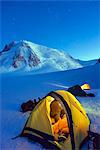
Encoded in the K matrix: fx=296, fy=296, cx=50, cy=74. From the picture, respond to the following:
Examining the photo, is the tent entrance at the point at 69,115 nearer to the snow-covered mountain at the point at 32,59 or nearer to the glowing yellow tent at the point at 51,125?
A: the glowing yellow tent at the point at 51,125

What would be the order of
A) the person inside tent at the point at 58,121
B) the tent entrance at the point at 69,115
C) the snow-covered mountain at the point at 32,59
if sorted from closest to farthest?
1. the tent entrance at the point at 69,115
2. the person inside tent at the point at 58,121
3. the snow-covered mountain at the point at 32,59

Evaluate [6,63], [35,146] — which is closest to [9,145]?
[35,146]

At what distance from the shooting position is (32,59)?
8600cm

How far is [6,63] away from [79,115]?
7716 cm

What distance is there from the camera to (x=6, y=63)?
84.0 m

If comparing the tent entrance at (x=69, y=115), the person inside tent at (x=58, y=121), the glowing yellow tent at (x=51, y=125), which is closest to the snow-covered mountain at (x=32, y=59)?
the person inside tent at (x=58, y=121)

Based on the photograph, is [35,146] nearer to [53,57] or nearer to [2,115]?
[2,115]

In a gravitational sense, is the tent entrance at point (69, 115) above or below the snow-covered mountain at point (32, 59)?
below

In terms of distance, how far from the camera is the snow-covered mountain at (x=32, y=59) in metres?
80.4

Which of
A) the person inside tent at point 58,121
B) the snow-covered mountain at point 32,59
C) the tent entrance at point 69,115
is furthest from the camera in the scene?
the snow-covered mountain at point 32,59

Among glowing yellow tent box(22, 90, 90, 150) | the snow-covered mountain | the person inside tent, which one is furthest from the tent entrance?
the snow-covered mountain

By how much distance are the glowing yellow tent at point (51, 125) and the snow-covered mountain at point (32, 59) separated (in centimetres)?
6617

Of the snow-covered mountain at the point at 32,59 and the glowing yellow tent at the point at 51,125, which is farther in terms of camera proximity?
the snow-covered mountain at the point at 32,59

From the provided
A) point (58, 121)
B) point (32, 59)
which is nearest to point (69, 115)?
point (58, 121)
